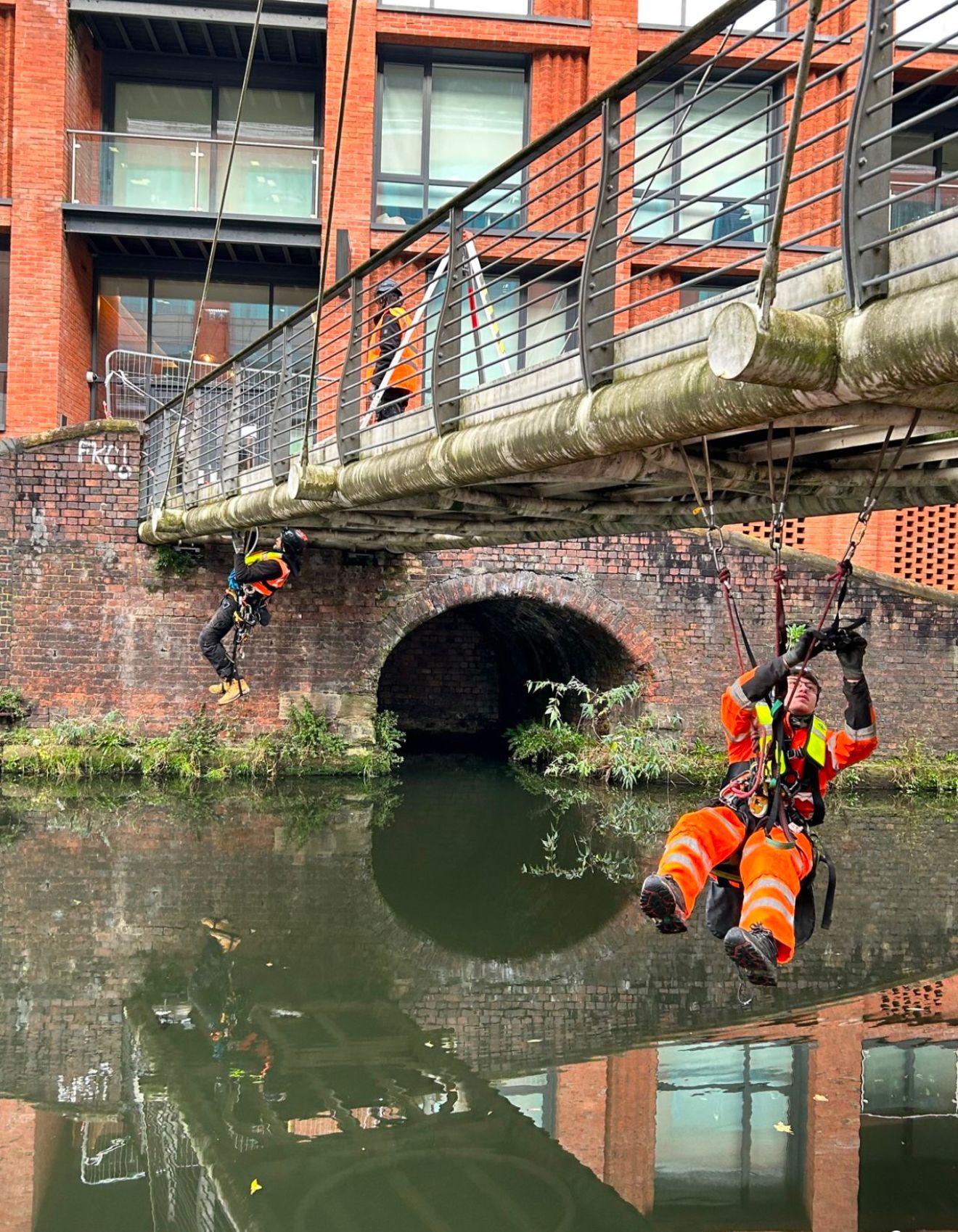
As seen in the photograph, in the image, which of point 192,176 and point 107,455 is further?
point 192,176

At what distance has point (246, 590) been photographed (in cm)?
1270

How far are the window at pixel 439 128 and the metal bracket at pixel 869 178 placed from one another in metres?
15.2

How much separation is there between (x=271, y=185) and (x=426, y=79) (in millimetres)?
2776

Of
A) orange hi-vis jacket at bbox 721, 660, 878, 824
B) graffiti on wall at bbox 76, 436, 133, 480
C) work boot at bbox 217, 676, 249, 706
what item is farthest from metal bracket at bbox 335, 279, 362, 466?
graffiti on wall at bbox 76, 436, 133, 480

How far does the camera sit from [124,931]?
8.09 meters

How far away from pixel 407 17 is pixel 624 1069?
1603cm

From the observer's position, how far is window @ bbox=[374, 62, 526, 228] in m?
18.4

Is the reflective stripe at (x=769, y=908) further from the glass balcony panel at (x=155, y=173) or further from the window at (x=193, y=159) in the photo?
the glass balcony panel at (x=155, y=173)

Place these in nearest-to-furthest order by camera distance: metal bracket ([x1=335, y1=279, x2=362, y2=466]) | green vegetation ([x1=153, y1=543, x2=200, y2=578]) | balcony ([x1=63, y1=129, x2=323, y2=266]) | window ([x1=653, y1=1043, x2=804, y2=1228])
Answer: window ([x1=653, y1=1043, x2=804, y2=1228])
metal bracket ([x1=335, y1=279, x2=362, y2=466])
green vegetation ([x1=153, y1=543, x2=200, y2=578])
balcony ([x1=63, y1=129, x2=323, y2=266])

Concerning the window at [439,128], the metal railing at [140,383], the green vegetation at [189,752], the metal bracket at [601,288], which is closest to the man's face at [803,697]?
the metal bracket at [601,288]

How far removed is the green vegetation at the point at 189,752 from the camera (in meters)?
13.6

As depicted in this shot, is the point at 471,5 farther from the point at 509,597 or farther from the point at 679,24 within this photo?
→ the point at 509,597

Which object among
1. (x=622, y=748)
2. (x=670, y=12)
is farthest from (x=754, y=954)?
(x=670, y=12)

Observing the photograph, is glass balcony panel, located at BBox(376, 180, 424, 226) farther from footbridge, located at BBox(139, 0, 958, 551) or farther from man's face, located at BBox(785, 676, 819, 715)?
man's face, located at BBox(785, 676, 819, 715)
